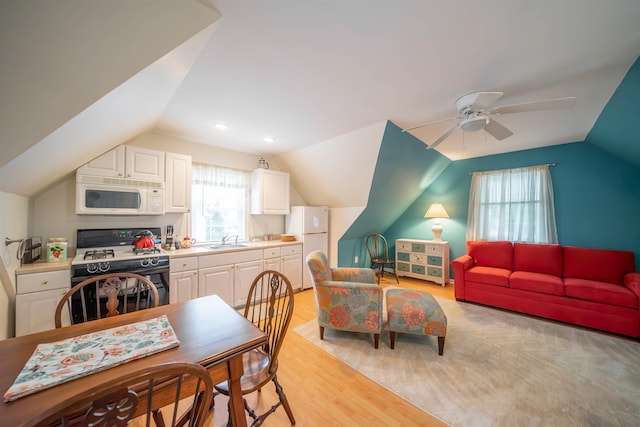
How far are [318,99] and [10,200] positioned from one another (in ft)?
8.69

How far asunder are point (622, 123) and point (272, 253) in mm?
4315

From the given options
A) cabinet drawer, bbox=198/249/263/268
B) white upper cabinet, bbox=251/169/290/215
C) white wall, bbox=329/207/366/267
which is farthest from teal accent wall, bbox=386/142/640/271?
cabinet drawer, bbox=198/249/263/268

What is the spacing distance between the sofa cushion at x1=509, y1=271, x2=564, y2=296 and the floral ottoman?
5.09 ft

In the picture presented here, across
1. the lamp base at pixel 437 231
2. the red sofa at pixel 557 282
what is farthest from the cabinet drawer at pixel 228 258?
the lamp base at pixel 437 231

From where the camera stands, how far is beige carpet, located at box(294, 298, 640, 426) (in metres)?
1.55

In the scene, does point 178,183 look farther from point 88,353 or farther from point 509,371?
point 509,371

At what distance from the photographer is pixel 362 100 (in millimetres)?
2168

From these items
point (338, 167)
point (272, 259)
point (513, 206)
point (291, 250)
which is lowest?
point (272, 259)

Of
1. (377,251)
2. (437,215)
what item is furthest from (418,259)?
(437,215)

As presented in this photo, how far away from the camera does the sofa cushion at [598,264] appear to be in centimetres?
274

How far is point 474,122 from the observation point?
6.73ft

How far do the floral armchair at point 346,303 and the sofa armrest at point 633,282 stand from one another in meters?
2.75

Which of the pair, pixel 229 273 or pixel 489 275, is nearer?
pixel 229 273

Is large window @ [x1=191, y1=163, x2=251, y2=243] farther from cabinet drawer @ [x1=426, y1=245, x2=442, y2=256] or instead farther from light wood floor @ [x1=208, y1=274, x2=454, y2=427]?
cabinet drawer @ [x1=426, y1=245, x2=442, y2=256]
